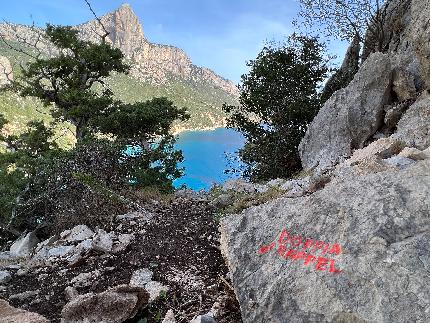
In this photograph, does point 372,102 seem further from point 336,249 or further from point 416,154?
point 336,249

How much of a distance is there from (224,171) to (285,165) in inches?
157

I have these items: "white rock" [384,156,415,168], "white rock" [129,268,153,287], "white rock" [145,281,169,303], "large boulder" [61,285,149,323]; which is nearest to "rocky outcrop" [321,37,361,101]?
"white rock" [384,156,415,168]

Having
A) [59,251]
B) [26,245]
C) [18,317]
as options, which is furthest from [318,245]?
[26,245]

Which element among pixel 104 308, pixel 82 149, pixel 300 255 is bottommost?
pixel 300 255

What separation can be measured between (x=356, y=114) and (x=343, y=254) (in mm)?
11552

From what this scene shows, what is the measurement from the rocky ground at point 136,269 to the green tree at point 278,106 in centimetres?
1064

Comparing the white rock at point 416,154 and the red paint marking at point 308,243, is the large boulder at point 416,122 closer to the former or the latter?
the white rock at point 416,154

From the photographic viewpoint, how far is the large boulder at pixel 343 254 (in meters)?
2.78

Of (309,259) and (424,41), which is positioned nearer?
(309,259)

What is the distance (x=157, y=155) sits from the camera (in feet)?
55.1

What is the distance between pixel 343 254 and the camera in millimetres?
3109

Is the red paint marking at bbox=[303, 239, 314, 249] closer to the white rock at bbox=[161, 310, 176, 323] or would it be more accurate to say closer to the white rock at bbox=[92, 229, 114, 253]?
the white rock at bbox=[161, 310, 176, 323]

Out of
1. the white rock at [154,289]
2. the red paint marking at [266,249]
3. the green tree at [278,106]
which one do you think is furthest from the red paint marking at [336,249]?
the green tree at [278,106]

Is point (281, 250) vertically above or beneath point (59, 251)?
beneath
